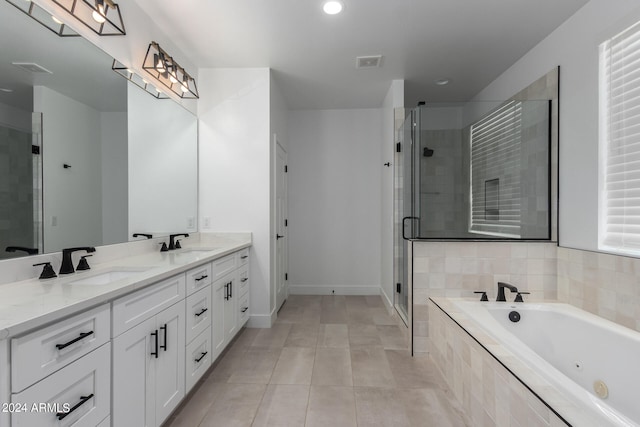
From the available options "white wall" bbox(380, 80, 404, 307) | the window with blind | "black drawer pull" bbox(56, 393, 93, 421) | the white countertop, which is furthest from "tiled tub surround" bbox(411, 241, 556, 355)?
"black drawer pull" bbox(56, 393, 93, 421)

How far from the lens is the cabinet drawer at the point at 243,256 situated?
2.76 m

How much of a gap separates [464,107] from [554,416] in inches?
101

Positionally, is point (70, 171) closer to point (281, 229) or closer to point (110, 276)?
point (110, 276)

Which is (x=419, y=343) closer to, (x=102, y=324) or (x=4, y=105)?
(x=102, y=324)

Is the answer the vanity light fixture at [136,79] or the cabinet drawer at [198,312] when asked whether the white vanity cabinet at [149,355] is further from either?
the vanity light fixture at [136,79]

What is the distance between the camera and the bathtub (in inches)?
44.3

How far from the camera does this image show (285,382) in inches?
81.5

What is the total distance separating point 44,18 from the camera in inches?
59.2

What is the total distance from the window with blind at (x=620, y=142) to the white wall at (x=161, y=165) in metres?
3.15

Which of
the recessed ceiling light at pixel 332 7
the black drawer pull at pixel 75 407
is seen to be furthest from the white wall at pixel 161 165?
→ the recessed ceiling light at pixel 332 7

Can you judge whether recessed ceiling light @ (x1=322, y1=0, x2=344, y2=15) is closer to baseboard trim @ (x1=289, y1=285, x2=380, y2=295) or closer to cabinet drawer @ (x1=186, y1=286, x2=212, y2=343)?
cabinet drawer @ (x1=186, y1=286, x2=212, y2=343)

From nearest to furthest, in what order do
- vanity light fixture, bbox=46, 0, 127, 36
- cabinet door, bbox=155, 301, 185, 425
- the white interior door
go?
cabinet door, bbox=155, 301, 185, 425 < vanity light fixture, bbox=46, 0, 127, 36 < the white interior door

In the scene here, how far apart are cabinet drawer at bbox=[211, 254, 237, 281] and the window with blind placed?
8.57ft

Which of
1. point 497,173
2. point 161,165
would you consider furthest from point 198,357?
point 497,173
